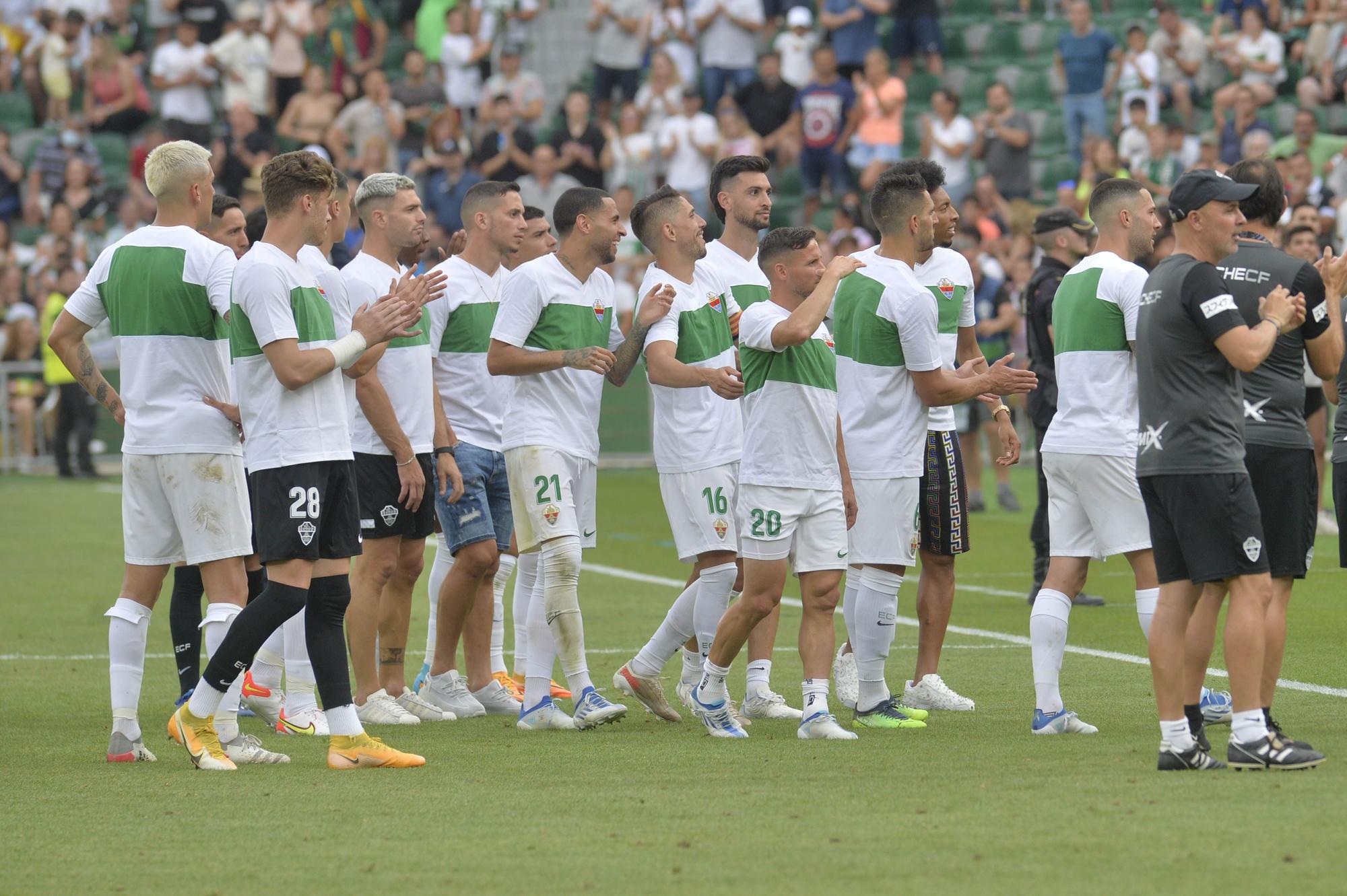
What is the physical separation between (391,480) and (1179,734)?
3927 millimetres

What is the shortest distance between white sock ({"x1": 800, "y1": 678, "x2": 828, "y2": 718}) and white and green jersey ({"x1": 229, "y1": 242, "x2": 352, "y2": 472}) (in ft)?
7.03

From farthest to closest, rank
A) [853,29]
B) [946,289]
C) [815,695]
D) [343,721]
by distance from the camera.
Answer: [853,29], [946,289], [815,695], [343,721]

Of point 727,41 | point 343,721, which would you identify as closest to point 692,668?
point 343,721

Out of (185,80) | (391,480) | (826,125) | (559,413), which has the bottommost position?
(391,480)

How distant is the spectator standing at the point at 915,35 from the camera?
26.0 metres

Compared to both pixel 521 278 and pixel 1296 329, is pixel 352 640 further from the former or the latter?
pixel 1296 329

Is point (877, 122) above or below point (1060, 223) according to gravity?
above

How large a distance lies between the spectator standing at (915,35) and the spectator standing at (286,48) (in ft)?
29.4

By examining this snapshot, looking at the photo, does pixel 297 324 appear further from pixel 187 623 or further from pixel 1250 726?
pixel 1250 726

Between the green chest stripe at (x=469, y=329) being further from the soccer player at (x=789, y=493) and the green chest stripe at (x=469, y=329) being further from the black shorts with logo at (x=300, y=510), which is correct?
the black shorts with logo at (x=300, y=510)

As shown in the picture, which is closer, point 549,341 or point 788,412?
point 788,412

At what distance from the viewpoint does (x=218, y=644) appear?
7.38 meters

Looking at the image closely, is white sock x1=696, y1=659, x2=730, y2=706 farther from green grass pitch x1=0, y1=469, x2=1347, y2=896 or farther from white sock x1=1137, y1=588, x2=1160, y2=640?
white sock x1=1137, y1=588, x2=1160, y2=640

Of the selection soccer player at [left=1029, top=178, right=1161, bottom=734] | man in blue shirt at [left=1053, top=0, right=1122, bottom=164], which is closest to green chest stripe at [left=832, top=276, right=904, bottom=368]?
soccer player at [left=1029, top=178, right=1161, bottom=734]
